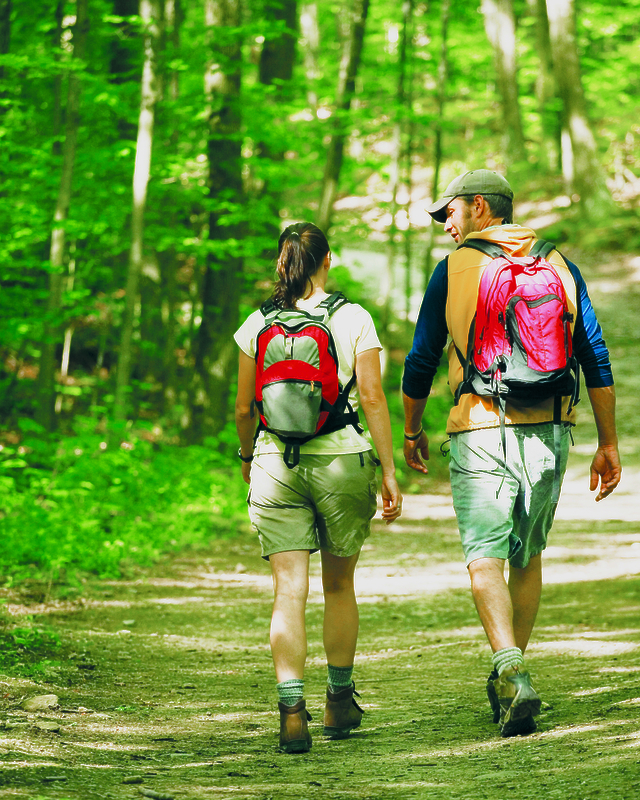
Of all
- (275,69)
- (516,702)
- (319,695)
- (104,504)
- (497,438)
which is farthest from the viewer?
(275,69)

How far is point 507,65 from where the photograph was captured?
27625 mm

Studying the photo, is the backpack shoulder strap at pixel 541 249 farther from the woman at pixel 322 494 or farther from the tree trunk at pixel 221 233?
the tree trunk at pixel 221 233

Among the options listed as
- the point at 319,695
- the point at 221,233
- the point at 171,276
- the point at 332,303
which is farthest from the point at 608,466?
the point at 171,276

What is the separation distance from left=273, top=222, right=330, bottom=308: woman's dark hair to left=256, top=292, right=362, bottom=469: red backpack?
0.32 ft

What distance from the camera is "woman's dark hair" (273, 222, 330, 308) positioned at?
12.7ft

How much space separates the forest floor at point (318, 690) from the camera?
3.03 m

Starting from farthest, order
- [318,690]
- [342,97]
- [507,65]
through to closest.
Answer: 1. [507,65]
2. [342,97]
3. [318,690]

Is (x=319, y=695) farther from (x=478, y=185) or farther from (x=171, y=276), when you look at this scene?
(x=171, y=276)

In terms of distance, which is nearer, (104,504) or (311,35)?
(104,504)

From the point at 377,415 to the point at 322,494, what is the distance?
40cm

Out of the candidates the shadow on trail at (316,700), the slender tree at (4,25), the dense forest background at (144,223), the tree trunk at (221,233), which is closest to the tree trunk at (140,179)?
the dense forest background at (144,223)

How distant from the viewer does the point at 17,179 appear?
10359 mm

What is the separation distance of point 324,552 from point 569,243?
75.0 feet

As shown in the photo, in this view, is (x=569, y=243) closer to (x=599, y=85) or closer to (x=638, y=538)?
(x=599, y=85)
